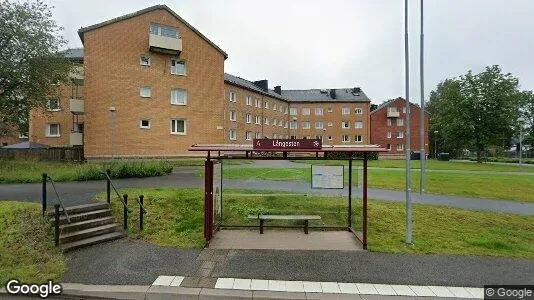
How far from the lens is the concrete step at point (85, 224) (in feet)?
26.2

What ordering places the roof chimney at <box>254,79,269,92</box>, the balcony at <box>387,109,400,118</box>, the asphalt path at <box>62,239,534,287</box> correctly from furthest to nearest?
the balcony at <box>387,109,400,118</box>
the roof chimney at <box>254,79,269,92</box>
the asphalt path at <box>62,239,534,287</box>

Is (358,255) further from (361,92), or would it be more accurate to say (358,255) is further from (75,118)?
(361,92)

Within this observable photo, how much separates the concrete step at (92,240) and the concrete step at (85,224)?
16.8 inches

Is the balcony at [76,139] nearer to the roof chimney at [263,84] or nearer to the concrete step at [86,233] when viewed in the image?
the concrete step at [86,233]

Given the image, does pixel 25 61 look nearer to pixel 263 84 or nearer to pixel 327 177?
pixel 327 177

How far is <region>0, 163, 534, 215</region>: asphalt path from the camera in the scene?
11.8m

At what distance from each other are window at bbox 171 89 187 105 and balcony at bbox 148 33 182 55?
3278mm

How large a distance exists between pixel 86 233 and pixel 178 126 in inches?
889

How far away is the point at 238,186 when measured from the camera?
1603 cm

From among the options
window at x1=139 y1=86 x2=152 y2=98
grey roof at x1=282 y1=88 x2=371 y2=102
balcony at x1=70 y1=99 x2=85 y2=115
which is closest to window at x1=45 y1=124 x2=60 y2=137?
balcony at x1=70 y1=99 x2=85 y2=115

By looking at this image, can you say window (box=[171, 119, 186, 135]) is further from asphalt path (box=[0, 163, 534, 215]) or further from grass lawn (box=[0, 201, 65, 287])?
grass lawn (box=[0, 201, 65, 287])

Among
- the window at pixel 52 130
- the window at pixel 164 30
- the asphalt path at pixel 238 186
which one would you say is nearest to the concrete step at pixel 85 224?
the asphalt path at pixel 238 186

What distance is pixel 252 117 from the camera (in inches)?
1930

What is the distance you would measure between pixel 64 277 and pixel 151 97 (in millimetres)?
24528
